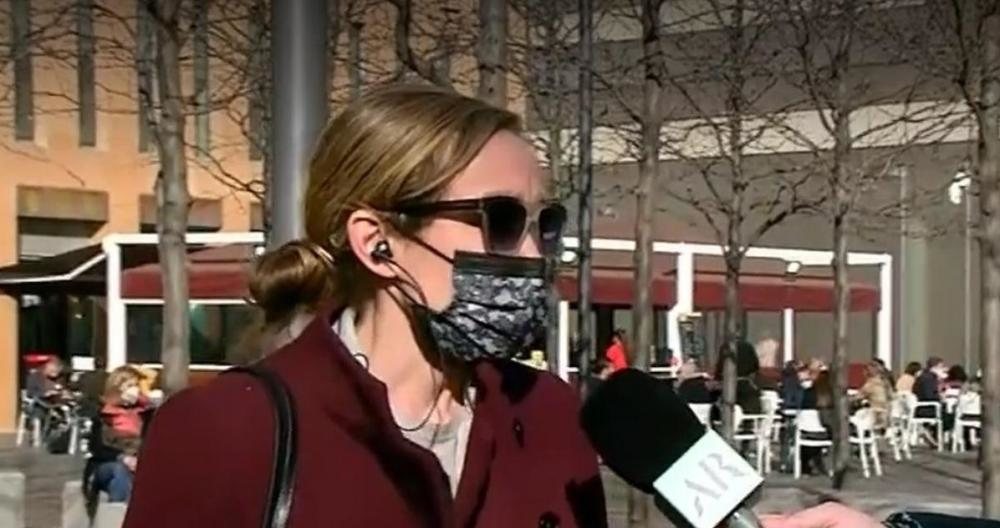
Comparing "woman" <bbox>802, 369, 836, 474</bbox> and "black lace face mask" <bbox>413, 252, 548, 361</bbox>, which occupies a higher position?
"black lace face mask" <bbox>413, 252, 548, 361</bbox>

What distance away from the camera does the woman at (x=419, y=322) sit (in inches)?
91.4

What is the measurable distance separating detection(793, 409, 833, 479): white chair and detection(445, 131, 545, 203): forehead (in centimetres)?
1796

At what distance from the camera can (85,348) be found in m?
34.8

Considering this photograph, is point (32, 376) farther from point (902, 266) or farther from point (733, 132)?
point (902, 266)

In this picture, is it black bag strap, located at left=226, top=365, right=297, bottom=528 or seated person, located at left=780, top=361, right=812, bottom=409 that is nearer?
black bag strap, located at left=226, top=365, right=297, bottom=528

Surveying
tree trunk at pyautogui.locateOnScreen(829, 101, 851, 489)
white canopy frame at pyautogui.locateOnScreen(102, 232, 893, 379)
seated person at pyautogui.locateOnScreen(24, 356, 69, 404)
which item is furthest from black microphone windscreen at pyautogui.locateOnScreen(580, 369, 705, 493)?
seated person at pyautogui.locateOnScreen(24, 356, 69, 404)

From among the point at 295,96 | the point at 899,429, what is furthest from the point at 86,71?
the point at 295,96

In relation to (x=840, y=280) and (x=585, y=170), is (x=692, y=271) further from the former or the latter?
(x=585, y=170)

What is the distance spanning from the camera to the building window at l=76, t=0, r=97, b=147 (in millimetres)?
14664

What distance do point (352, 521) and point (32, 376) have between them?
26.2 metres

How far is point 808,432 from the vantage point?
20422mm

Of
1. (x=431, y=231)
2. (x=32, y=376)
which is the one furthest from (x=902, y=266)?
(x=431, y=231)

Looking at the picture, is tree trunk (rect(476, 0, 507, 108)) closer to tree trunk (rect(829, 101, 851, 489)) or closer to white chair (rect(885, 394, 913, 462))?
tree trunk (rect(829, 101, 851, 489))

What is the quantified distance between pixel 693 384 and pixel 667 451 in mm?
17603
